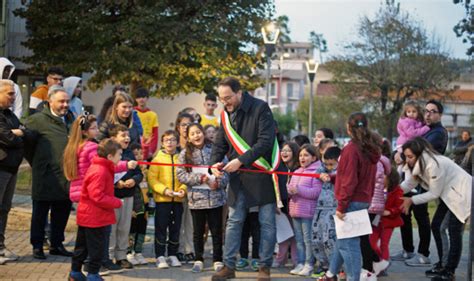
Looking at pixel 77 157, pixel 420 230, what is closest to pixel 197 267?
pixel 77 157

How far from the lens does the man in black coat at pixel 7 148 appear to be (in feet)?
26.8

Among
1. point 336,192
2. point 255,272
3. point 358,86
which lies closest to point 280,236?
point 255,272

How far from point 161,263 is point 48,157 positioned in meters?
1.89

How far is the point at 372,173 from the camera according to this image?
288 inches

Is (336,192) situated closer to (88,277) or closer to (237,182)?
(237,182)

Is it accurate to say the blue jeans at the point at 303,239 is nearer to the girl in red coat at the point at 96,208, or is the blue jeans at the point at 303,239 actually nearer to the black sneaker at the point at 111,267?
the black sneaker at the point at 111,267

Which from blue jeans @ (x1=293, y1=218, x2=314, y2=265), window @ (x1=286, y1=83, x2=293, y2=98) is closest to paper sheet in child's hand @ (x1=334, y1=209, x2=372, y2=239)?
blue jeans @ (x1=293, y1=218, x2=314, y2=265)

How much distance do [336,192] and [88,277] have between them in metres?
2.73

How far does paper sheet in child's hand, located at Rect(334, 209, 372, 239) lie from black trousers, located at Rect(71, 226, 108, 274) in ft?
8.16

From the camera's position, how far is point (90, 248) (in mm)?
7348

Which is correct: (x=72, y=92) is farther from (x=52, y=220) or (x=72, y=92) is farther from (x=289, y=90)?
(x=289, y=90)

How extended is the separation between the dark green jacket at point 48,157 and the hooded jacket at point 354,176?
11.4ft

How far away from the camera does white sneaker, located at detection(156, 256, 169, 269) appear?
862 centimetres

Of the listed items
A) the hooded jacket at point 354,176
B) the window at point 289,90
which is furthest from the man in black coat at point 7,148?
the window at point 289,90
